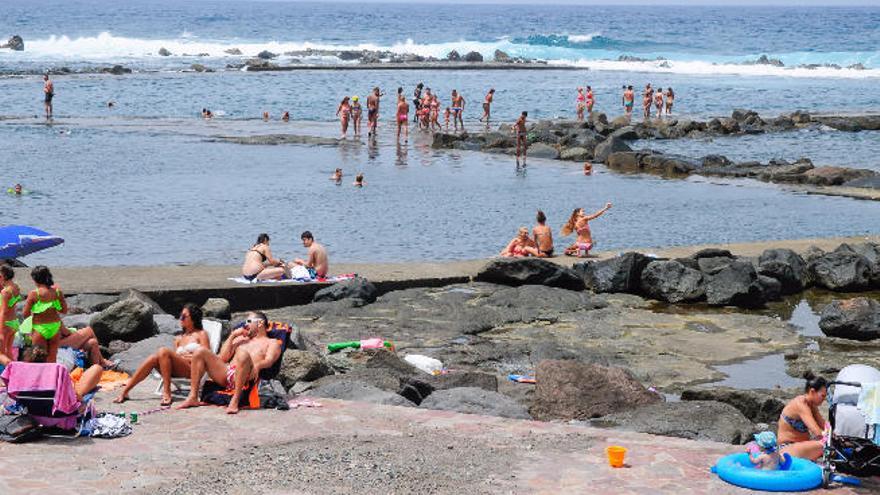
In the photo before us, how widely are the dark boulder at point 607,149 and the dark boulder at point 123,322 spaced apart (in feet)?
83.2

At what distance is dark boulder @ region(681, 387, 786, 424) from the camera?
1470 centimetres

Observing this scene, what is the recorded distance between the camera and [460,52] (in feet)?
385

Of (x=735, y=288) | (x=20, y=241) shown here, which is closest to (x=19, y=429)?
(x=20, y=241)

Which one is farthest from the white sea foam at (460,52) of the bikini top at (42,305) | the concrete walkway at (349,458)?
the concrete walkway at (349,458)

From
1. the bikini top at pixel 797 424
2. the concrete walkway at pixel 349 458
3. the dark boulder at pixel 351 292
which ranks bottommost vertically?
the dark boulder at pixel 351 292

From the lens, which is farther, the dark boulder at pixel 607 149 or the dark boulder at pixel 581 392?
the dark boulder at pixel 607 149

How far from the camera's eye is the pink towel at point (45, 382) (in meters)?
11.3

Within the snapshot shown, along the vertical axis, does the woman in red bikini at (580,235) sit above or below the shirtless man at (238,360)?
below

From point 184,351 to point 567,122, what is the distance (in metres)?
37.5

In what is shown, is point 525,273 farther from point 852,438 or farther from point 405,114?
point 405,114

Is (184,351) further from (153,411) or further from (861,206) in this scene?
(861,206)

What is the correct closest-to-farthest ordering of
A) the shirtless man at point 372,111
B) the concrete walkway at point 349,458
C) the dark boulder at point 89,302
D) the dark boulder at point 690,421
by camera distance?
the concrete walkway at point 349,458, the dark boulder at point 690,421, the dark boulder at point 89,302, the shirtless man at point 372,111

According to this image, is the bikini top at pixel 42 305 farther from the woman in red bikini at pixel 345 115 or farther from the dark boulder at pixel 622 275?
the woman in red bikini at pixel 345 115

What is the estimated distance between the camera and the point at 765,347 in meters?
18.3
